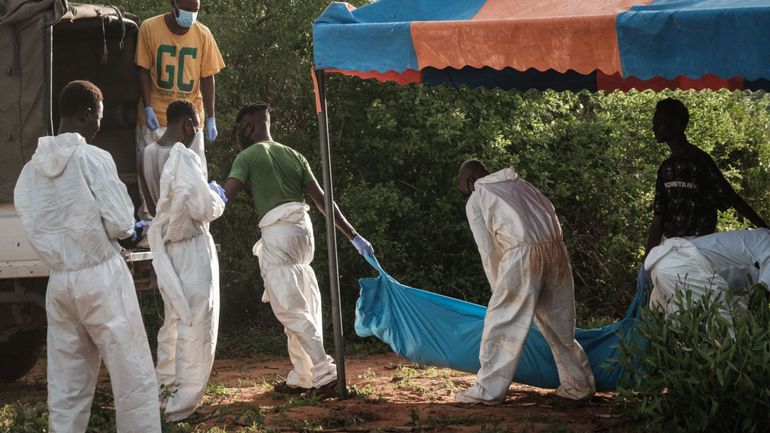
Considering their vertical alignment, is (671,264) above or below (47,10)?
below

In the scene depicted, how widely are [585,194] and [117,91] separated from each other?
4.66 meters

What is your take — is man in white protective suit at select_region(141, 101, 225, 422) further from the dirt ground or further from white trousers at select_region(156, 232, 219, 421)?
the dirt ground

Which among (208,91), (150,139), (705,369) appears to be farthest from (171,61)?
(705,369)

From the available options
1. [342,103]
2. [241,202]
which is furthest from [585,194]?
[241,202]

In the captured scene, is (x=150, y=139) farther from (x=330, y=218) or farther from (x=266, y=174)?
(x=330, y=218)

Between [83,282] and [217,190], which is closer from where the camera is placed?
[83,282]

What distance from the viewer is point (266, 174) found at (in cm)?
718

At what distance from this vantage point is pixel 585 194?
10.6 m

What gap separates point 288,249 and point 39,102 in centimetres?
177

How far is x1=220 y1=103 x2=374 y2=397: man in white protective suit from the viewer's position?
281 inches

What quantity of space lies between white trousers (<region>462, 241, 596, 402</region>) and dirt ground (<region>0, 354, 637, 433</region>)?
6.8 inches

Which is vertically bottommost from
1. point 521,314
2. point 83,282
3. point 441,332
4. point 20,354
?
point 20,354

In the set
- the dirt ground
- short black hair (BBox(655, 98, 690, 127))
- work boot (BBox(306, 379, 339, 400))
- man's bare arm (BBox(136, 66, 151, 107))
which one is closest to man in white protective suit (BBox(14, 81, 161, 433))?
the dirt ground

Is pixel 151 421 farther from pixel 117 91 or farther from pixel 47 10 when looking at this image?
pixel 117 91
